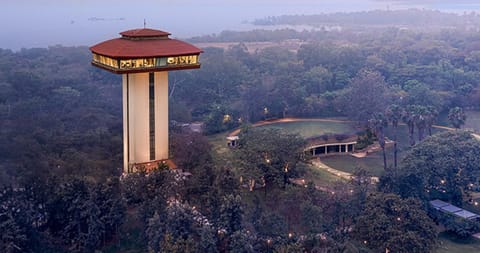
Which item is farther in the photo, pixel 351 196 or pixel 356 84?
pixel 356 84

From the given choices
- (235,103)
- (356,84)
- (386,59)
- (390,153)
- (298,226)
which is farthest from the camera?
(386,59)

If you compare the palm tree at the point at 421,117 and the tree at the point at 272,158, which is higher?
the palm tree at the point at 421,117

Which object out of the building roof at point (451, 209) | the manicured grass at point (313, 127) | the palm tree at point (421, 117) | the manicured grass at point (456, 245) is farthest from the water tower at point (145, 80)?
the palm tree at point (421, 117)

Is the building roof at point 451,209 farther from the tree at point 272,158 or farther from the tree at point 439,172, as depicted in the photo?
the tree at point 272,158

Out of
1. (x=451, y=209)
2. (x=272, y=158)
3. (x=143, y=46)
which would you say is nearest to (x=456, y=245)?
(x=451, y=209)

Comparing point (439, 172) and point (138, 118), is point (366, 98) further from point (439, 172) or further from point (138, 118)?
point (138, 118)

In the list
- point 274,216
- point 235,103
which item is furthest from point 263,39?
point 274,216

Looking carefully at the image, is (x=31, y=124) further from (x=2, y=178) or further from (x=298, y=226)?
(x=298, y=226)
